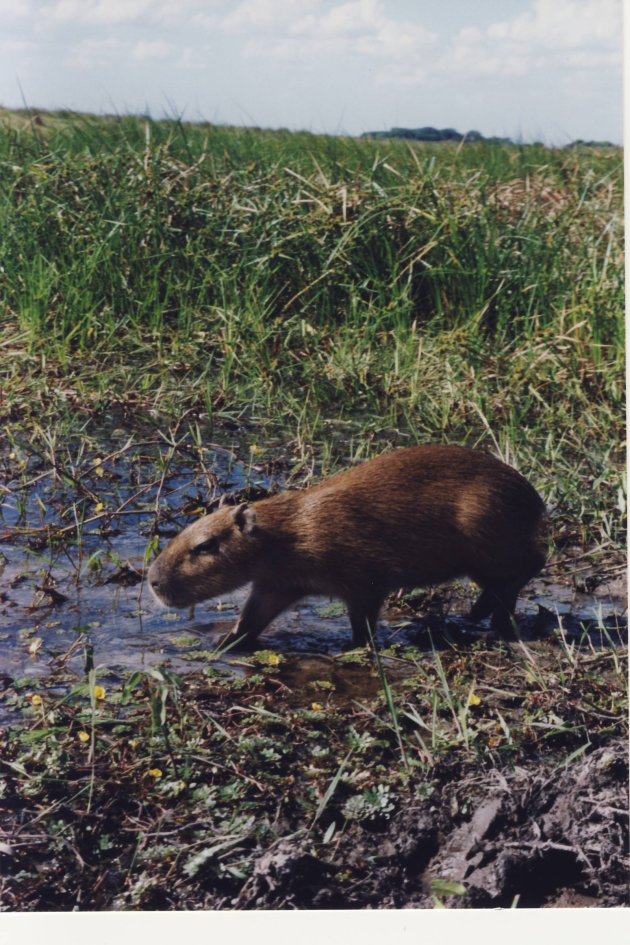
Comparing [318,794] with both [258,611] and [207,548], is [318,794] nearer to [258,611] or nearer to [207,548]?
[258,611]

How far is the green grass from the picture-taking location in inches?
216

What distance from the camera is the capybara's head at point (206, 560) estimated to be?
3.90 m

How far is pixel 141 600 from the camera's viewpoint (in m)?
4.02

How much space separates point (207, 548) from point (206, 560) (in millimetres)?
45

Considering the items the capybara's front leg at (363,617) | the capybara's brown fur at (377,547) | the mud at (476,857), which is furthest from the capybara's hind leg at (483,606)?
Result: the mud at (476,857)

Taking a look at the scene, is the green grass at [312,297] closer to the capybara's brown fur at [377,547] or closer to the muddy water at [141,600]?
the muddy water at [141,600]

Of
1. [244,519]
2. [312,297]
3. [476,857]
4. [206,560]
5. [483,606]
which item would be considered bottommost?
[476,857]

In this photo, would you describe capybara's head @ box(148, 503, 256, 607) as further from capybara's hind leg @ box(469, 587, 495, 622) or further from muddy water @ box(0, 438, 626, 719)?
capybara's hind leg @ box(469, 587, 495, 622)

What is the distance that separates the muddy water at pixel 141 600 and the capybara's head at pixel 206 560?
0.13 metres

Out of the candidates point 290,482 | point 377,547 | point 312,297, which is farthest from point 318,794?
point 312,297

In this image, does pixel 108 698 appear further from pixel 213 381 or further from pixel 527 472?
pixel 213 381

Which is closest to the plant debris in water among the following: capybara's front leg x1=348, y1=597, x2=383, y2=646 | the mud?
the mud

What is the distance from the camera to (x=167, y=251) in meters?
6.38

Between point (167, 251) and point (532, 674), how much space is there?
3.91 m
